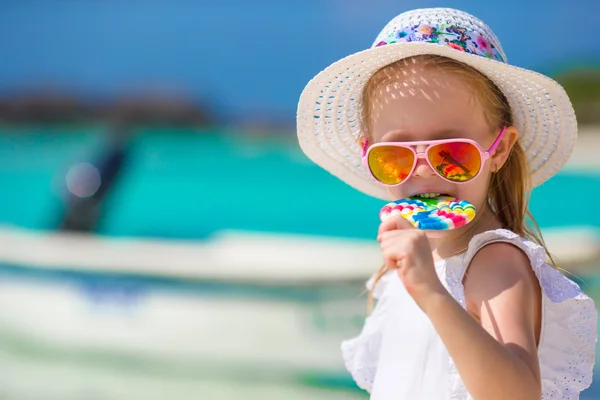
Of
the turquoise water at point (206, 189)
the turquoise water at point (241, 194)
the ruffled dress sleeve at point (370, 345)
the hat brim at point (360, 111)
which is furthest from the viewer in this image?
the turquoise water at point (206, 189)

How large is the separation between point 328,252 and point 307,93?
2267mm

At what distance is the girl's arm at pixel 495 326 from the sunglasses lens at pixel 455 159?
0.12 m

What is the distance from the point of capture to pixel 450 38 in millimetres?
1155

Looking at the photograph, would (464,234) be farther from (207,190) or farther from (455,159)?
(207,190)

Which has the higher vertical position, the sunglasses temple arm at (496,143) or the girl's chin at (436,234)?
the sunglasses temple arm at (496,143)

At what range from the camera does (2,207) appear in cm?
1204

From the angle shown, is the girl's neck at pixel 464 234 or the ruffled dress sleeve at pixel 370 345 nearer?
the girl's neck at pixel 464 234

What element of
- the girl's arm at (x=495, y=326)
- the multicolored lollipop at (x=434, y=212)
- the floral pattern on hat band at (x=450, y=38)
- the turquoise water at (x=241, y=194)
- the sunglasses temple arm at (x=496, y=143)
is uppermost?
the turquoise water at (x=241, y=194)

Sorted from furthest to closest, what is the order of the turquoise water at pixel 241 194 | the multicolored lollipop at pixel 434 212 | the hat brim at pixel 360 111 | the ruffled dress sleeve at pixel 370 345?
the turquoise water at pixel 241 194, the ruffled dress sleeve at pixel 370 345, the hat brim at pixel 360 111, the multicolored lollipop at pixel 434 212

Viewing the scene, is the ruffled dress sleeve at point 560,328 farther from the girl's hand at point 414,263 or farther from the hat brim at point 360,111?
the hat brim at point 360,111

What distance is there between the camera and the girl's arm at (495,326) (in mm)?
907

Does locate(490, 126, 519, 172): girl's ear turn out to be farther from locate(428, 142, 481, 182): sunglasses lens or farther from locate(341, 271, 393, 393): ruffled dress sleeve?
locate(341, 271, 393, 393): ruffled dress sleeve

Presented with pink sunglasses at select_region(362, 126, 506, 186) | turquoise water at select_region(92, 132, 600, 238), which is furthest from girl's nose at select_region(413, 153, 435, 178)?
turquoise water at select_region(92, 132, 600, 238)

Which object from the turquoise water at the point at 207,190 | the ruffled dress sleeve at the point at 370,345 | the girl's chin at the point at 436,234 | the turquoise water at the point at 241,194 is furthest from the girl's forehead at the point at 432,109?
the turquoise water at the point at 241,194
